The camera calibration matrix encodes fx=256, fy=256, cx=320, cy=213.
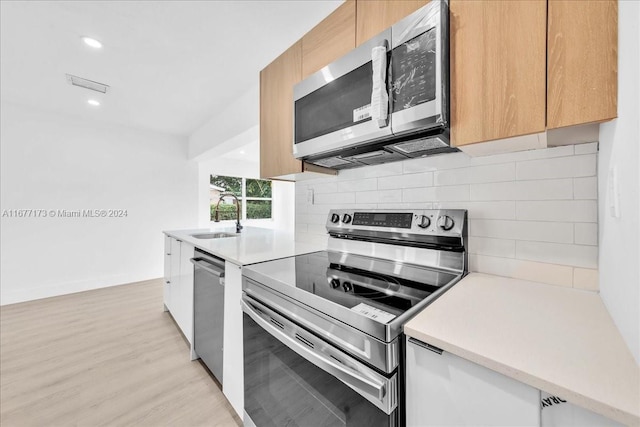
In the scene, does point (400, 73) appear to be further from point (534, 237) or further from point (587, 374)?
point (587, 374)

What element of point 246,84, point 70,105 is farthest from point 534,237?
point 70,105

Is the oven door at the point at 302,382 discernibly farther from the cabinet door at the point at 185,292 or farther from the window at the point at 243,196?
the window at the point at 243,196

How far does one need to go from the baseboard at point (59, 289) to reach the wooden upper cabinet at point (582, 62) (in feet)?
16.7

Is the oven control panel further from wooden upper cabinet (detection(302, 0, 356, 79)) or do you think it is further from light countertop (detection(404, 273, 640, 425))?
wooden upper cabinet (detection(302, 0, 356, 79))

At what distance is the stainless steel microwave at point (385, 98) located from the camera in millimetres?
900

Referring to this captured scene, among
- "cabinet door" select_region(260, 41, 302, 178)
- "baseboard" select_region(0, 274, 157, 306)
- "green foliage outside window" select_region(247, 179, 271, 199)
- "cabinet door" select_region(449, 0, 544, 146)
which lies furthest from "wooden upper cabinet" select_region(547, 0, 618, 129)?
"green foliage outside window" select_region(247, 179, 271, 199)

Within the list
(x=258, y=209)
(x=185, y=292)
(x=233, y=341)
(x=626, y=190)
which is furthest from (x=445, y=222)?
(x=258, y=209)

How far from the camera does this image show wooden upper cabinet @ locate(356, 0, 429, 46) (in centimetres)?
104

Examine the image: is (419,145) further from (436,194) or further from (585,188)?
(585,188)

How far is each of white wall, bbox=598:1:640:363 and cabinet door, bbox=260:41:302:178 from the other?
1260 millimetres

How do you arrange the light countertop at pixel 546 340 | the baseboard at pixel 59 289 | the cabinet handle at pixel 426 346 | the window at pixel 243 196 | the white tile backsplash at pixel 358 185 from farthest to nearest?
the window at pixel 243 196
the baseboard at pixel 59 289
the white tile backsplash at pixel 358 185
the cabinet handle at pixel 426 346
the light countertop at pixel 546 340

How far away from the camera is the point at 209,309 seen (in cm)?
168

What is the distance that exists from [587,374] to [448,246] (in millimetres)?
713

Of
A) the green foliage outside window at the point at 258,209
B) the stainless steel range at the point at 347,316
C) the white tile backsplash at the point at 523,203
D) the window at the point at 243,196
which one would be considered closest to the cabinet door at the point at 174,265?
the stainless steel range at the point at 347,316
